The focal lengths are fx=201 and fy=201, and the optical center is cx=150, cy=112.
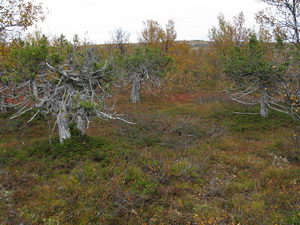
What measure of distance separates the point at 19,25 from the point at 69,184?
13.1 m

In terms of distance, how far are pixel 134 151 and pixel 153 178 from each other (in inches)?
97.1

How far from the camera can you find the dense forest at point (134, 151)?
5.61 m

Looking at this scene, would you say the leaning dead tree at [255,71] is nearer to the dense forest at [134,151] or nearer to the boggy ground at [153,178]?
the dense forest at [134,151]

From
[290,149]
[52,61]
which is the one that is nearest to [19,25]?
[52,61]

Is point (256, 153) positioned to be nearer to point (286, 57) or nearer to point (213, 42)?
point (286, 57)

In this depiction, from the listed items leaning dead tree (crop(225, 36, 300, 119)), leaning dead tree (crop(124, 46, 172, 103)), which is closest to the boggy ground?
leaning dead tree (crop(225, 36, 300, 119))

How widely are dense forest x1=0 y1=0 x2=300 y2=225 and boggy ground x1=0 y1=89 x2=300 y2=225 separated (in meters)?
0.04

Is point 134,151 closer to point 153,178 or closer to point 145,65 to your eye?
point 153,178

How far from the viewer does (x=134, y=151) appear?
9.45m

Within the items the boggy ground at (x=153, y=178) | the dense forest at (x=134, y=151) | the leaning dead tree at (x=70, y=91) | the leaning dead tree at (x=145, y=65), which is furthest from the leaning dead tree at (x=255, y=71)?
the leaning dead tree at (x=70, y=91)

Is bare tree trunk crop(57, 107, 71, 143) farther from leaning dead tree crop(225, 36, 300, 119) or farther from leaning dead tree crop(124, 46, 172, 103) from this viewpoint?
leaning dead tree crop(124, 46, 172, 103)

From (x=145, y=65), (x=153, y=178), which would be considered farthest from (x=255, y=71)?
(x=145, y=65)

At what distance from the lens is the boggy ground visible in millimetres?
5383

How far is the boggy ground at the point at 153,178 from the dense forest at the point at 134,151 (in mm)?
38
